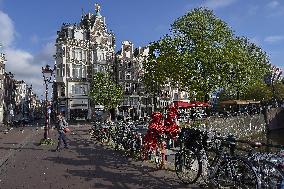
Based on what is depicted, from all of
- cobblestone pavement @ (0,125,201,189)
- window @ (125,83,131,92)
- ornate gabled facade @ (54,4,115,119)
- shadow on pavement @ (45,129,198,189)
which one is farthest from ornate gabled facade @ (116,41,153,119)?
cobblestone pavement @ (0,125,201,189)

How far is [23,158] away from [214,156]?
9.38m

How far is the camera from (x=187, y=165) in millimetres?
10094

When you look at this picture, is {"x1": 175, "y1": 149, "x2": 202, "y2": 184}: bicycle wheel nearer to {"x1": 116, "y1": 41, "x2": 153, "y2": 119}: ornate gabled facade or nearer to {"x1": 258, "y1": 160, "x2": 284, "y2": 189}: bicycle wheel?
{"x1": 258, "y1": 160, "x2": 284, "y2": 189}: bicycle wheel

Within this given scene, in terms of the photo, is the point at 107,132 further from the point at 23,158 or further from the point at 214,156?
the point at 214,156

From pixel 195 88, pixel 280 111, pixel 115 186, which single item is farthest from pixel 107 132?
pixel 280 111

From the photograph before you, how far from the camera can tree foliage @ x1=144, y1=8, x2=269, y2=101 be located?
42531 millimetres

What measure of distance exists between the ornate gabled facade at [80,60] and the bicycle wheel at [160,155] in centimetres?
6099

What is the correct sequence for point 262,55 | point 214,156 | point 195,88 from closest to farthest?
point 214,156 → point 195,88 → point 262,55

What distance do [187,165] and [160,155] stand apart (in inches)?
94.4

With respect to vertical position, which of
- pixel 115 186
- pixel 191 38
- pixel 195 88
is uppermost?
pixel 191 38

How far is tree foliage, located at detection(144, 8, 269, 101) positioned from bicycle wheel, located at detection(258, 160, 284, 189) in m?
34.7

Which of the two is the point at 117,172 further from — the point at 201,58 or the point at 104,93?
the point at 104,93

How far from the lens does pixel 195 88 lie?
137ft

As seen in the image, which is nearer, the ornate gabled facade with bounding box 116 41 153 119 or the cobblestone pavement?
the cobblestone pavement
